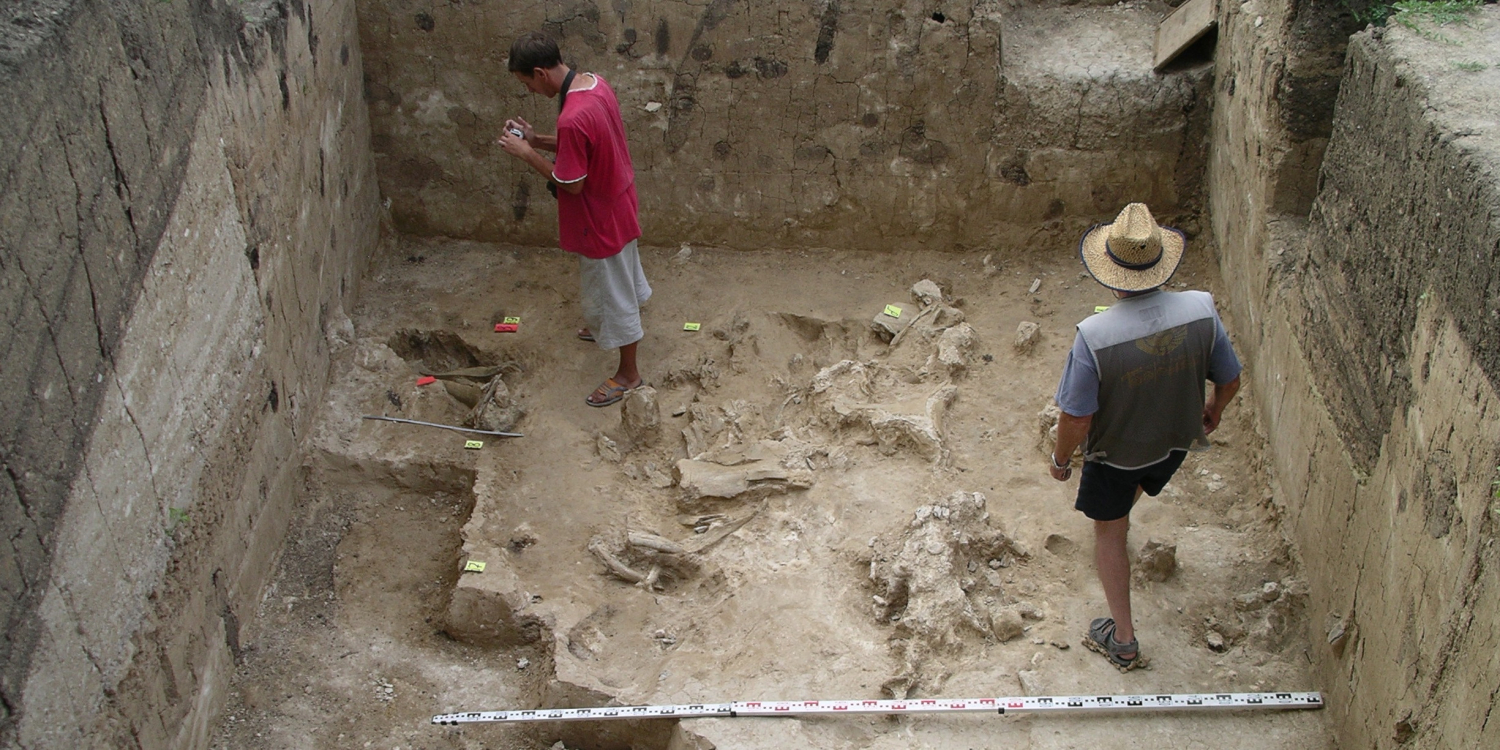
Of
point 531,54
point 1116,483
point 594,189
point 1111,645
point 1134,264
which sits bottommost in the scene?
point 1111,645

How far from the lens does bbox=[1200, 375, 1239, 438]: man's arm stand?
3.21m

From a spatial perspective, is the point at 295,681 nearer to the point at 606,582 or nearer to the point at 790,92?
the point at 606,582

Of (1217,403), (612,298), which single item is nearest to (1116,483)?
(1217,403)

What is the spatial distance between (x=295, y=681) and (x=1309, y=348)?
3.39 meters

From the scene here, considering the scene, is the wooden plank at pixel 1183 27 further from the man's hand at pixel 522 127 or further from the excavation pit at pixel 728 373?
the man's hand at pixel 522 127

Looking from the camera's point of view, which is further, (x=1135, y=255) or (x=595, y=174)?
(x=595, y=174)

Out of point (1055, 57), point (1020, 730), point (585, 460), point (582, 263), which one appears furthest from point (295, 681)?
point (1055, 57)

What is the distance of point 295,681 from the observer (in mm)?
3695

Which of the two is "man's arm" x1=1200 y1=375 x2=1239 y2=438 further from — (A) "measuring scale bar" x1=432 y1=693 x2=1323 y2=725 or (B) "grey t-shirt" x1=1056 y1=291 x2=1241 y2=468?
(A) "measuring scale bar" x1=432 y1=693 x2=1323 y2=725

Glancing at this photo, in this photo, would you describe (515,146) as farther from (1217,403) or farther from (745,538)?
(1217,403)

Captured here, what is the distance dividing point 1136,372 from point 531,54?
240cm

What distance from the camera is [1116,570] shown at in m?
3.37

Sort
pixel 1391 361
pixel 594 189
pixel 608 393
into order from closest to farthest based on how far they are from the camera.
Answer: pixel 1391 361 → pixel 594 189 → pixel 608 393

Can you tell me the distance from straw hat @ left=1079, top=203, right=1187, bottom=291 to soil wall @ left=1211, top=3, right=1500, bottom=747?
614 millimetres
